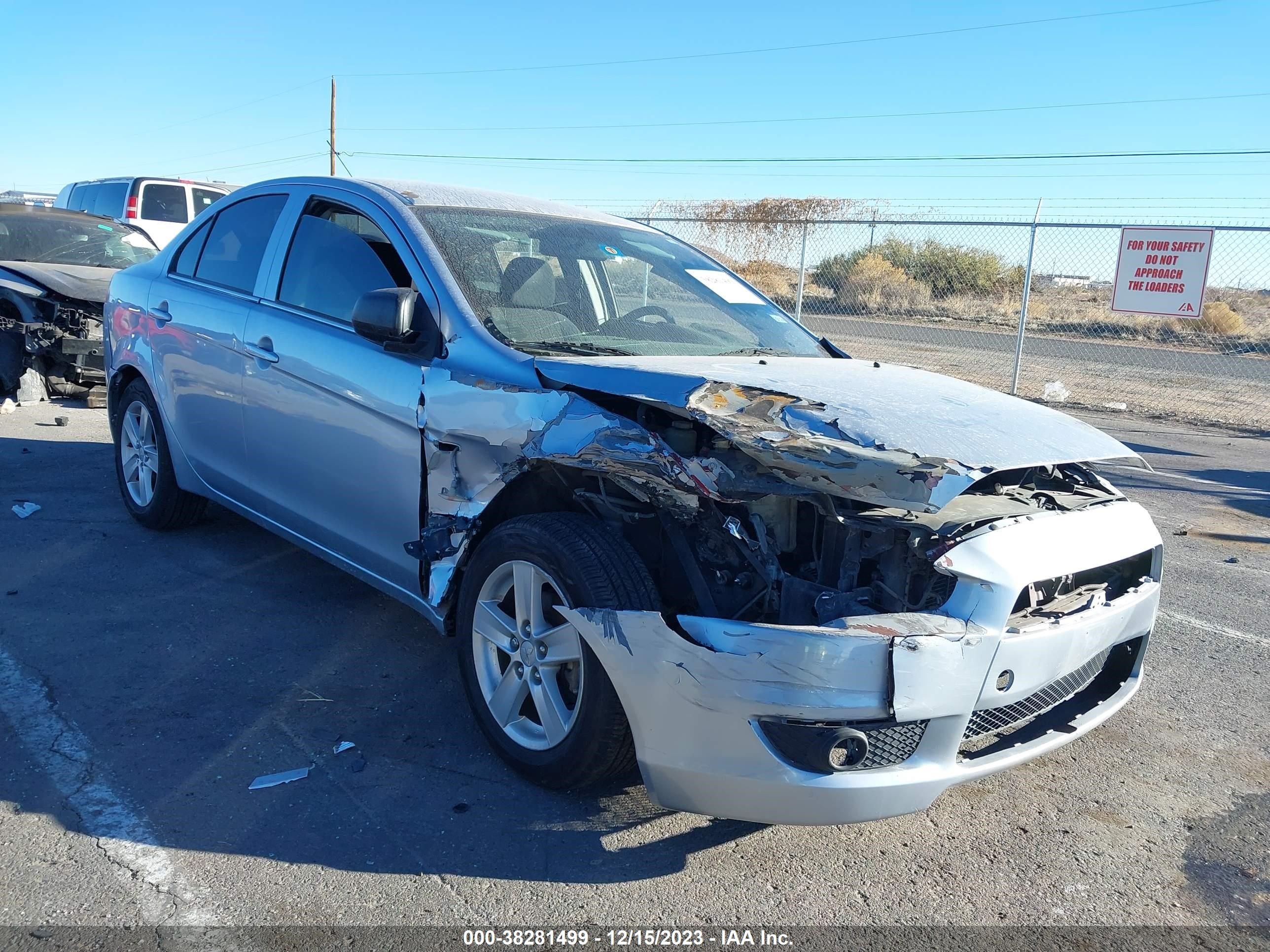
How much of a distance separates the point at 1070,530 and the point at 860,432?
0.71m

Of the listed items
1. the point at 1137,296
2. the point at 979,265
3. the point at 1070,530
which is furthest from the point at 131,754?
the point at 979,265

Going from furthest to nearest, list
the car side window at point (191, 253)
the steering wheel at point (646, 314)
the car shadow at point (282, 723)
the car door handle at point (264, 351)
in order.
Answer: the car side window at point (191, 253) < the car door handle at point (264, 351) < the steering wheel at point (646, 314) < the car shadow at point (282, 723)

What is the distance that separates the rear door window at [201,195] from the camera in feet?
51.7

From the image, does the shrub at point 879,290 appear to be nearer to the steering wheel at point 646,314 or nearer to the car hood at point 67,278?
the car hood at point 67,278

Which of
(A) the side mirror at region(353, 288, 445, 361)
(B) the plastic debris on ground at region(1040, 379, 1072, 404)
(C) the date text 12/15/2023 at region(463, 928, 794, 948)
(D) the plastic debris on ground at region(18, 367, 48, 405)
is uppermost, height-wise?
(A) the side mirror at region(353, 288, 445, 361)

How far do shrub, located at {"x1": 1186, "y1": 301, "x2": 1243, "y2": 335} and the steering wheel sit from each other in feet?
61.8

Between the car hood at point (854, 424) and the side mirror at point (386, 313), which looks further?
the side mirror at point (386, 313)

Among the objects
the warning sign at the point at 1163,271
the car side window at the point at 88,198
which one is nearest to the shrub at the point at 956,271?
the warning sign at the point at 1163,271

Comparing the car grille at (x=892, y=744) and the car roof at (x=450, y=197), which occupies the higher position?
the car roof at (x=450, y=197)

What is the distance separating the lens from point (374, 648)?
13.5 feet

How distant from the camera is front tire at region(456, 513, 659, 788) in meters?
2.79

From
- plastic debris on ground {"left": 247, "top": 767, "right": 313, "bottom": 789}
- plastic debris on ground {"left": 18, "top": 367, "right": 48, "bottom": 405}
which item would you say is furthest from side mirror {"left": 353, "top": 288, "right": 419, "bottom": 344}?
plastic debris on ground {"left": 18, "top": 367, "right": 48, "bottom": 405}

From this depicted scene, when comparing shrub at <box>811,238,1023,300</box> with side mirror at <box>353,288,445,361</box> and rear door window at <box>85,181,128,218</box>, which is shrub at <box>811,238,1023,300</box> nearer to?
rear door window at <box>85,181,128,218</box>

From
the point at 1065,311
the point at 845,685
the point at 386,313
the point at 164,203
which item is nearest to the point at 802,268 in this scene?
the point at 1065,311
